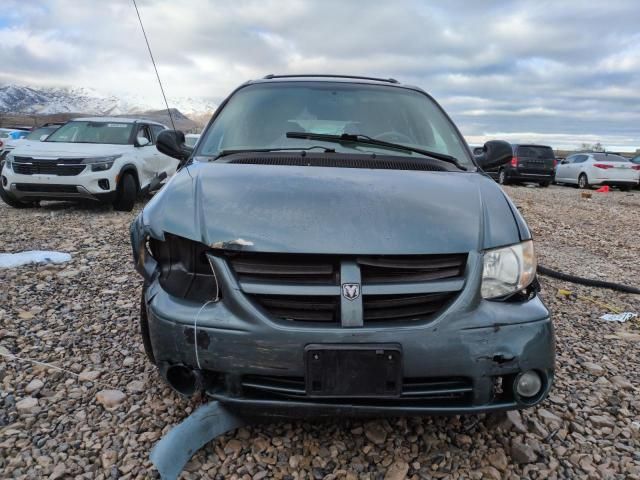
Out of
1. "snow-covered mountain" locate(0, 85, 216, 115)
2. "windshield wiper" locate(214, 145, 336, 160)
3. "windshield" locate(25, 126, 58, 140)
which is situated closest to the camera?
"windshield wiper" locate(214, 145, 336, 160)

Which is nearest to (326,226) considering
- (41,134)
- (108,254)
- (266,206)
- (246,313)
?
(266,206)

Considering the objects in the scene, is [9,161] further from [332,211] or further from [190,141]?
[332,211]

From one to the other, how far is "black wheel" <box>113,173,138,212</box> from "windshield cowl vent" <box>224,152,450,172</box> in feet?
19.4

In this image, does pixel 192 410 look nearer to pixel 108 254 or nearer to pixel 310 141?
pixel 310 141

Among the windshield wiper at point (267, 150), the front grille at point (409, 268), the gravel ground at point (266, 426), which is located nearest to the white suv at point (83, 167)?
the gravel ground at point (266, 426)

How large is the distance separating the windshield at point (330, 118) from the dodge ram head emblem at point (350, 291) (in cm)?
123

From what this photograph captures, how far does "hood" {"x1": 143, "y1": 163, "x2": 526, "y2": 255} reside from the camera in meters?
1.90

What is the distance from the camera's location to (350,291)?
5.98 feet

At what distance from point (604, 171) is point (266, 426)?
1893 centimetres

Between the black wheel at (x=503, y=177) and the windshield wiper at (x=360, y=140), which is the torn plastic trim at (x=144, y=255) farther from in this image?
the black wheel at (x=503, y=177)

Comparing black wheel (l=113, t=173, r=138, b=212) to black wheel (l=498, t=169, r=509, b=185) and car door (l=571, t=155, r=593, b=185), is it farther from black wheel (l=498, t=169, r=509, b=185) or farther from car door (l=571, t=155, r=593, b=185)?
car door (l=571, t=155, r=593, b=185)

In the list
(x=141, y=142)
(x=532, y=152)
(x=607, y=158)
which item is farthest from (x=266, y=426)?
(x=607, y=158)

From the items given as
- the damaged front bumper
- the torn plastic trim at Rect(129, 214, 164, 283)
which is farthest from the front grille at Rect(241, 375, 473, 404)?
the torn plastic trim at Rect(129, 214, 164, 283)

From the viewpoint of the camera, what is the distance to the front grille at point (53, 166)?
759 centimetres
